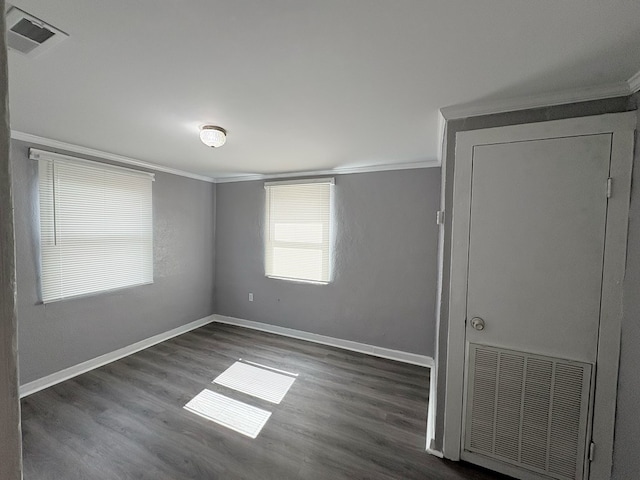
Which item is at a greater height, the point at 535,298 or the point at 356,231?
the point at 356,231

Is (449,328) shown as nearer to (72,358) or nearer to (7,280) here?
(7,280)

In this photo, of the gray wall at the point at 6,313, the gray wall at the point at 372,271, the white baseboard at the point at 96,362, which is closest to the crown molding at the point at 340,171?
the gray wall at the point at 372,271

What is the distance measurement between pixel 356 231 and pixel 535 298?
81.4 inches

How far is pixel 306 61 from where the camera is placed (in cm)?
131

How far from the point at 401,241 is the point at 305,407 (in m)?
2.00

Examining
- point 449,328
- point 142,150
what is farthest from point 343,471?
point 142,150

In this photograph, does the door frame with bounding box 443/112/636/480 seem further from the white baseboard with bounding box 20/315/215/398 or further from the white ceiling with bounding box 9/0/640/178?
the white baseboard with bounding box 20/315/215/398

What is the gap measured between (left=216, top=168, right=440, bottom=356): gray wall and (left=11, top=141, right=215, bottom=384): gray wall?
766mm

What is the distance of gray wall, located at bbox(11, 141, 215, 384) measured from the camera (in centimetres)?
244

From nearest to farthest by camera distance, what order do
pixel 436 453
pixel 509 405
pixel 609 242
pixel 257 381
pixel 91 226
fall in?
pixel 609 242 → pixel 509 405 → pixel 436 453 → pixel 257 381 → pixel 91 226

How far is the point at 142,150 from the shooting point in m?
2.84

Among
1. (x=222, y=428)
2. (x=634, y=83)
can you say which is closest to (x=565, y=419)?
(x=634, y=83)

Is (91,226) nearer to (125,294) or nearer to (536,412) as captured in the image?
(125,294)

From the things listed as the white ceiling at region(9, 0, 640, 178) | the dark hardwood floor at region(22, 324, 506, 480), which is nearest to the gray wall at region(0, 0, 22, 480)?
the white ceiling at region(9, 0, 640, 178)
